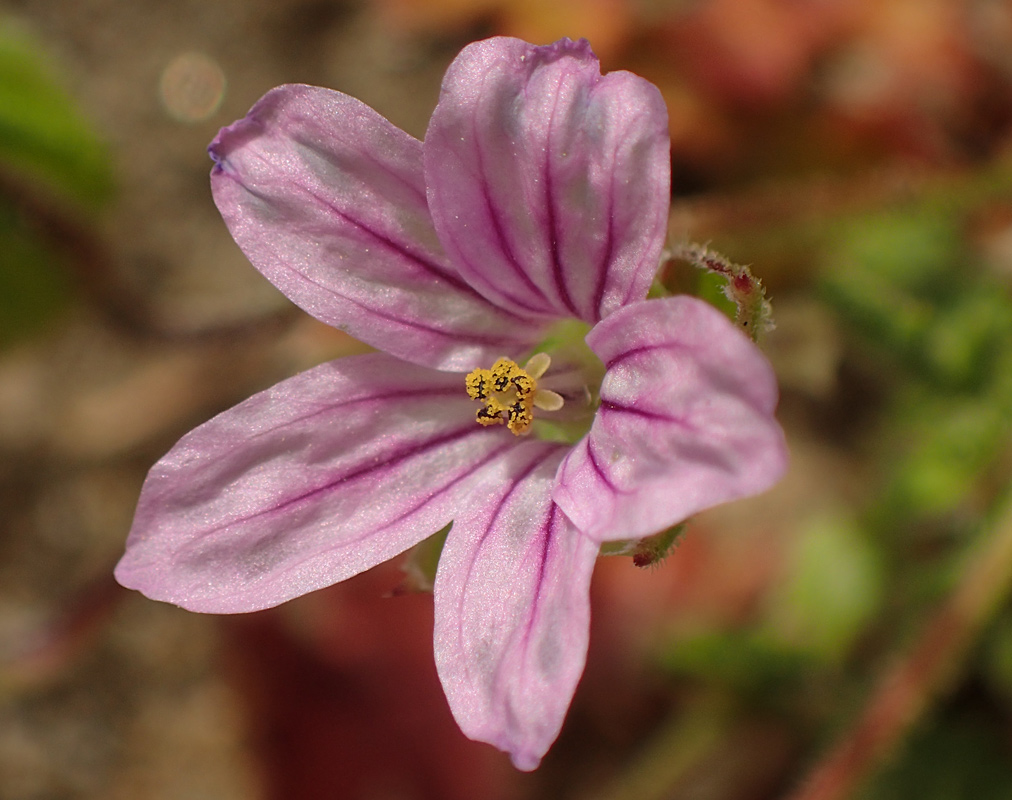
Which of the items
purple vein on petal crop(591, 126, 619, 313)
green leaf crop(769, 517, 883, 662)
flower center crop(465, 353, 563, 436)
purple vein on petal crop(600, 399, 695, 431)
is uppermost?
purple vein on petal crop(591, 126, 619, 313)

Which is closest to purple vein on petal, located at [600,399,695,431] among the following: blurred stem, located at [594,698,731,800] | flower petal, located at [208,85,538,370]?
flower petal, located at [208,85,538,370]

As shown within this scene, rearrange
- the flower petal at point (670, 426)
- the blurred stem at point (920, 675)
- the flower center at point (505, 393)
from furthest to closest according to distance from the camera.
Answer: the blurred stem at point (920, 675), the flower center at point (505, 393), the flower petal at point (670, 426)

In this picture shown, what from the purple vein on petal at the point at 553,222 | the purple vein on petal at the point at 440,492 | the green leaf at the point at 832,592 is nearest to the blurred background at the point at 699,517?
the green leaf at the point at 832,592

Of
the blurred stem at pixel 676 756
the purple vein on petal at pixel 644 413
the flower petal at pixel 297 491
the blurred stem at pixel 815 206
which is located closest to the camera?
the purple vein on petal at pixel 644 413

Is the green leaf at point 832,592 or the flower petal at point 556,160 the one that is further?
the green leaf at point 832,592

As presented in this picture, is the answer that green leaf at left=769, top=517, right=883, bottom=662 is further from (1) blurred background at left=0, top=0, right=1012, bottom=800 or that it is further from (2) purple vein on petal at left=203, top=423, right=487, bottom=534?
(2) purple vein on petal at left=203, top=423, right=487, bottom=534

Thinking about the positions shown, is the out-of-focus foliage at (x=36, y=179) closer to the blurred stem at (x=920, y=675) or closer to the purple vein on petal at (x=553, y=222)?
the purple vein on petal at (x=553, y=222)

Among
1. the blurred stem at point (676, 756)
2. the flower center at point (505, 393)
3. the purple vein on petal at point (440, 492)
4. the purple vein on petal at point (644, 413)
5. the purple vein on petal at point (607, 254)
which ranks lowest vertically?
the blurred stem at point (676, 756)
